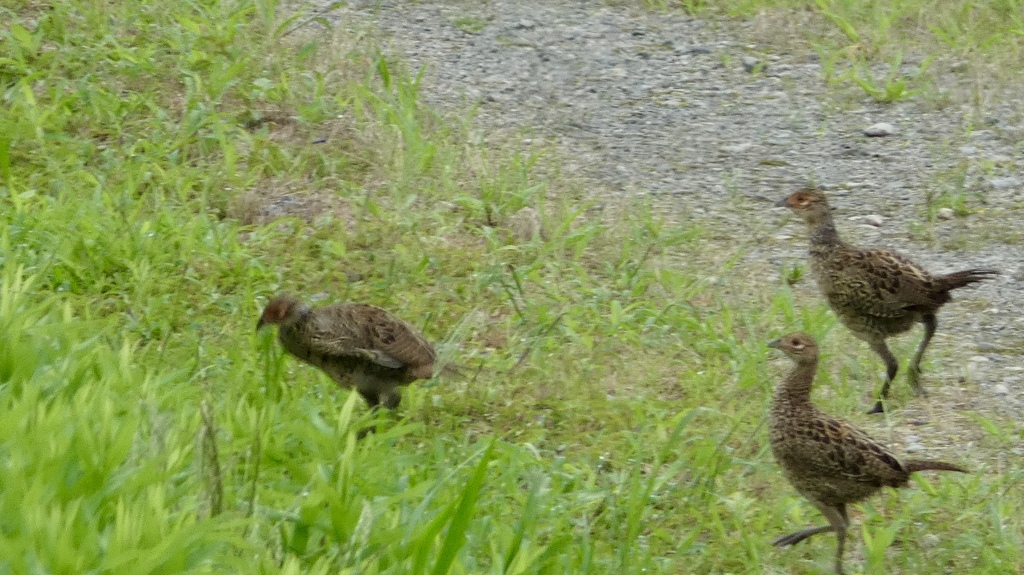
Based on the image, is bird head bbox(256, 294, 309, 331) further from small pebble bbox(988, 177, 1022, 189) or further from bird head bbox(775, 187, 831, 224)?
small pebble bbox(988, 177, 1022, 189)

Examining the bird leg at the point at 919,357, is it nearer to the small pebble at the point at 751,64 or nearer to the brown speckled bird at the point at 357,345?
the brown speckled bird at the point at 357,345

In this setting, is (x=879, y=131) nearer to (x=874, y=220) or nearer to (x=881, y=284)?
(x=874, y=220)

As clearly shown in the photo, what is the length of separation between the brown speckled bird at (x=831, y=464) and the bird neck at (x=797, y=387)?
1.6 inches

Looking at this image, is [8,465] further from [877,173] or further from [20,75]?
[877,173]

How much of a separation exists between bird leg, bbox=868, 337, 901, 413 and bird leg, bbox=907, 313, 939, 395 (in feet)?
0.25

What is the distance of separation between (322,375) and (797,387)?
2.07 metres

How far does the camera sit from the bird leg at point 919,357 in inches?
266

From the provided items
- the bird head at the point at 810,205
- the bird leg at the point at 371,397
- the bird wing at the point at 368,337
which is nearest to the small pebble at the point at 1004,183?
the bird head at the point at 810,205

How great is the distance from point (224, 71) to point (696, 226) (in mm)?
3100

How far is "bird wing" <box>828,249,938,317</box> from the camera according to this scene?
6770 millimetres

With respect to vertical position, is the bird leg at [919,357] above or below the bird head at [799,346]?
below

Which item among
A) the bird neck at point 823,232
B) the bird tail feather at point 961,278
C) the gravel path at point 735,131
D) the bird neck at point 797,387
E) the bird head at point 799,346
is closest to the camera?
the bird neck at point 797,387

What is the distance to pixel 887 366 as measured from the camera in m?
6.85

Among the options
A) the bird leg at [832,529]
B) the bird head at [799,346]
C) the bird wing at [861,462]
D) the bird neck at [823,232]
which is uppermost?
the bird head at [799,346]
